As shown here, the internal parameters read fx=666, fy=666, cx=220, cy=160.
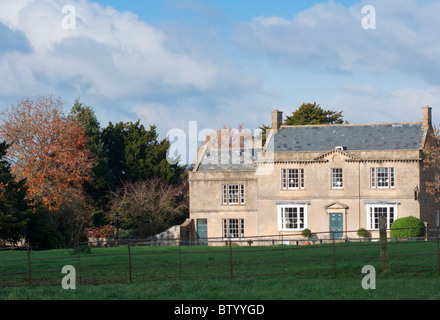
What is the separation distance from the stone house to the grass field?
1512 cm

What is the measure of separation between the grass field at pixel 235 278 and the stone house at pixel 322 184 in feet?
49.6

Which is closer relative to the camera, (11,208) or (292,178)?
(11,208)

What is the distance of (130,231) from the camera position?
5756 centimetres

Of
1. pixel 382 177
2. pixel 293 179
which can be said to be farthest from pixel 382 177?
pixel 293 179

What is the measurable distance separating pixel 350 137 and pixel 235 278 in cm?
3282

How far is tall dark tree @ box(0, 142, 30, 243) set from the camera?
1565 inches

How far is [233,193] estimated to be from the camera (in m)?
53.6

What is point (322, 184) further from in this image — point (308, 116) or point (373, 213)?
point (308, 116)

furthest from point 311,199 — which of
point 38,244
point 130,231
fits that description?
point 38,244

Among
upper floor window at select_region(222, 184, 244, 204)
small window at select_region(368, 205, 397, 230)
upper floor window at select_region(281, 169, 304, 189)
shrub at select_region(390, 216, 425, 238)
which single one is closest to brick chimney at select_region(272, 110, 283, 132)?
Result: upper floor window at select_region(281, 169, 304, 189)

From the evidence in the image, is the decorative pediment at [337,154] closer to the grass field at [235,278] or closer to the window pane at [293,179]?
the window pane at [293,179]
